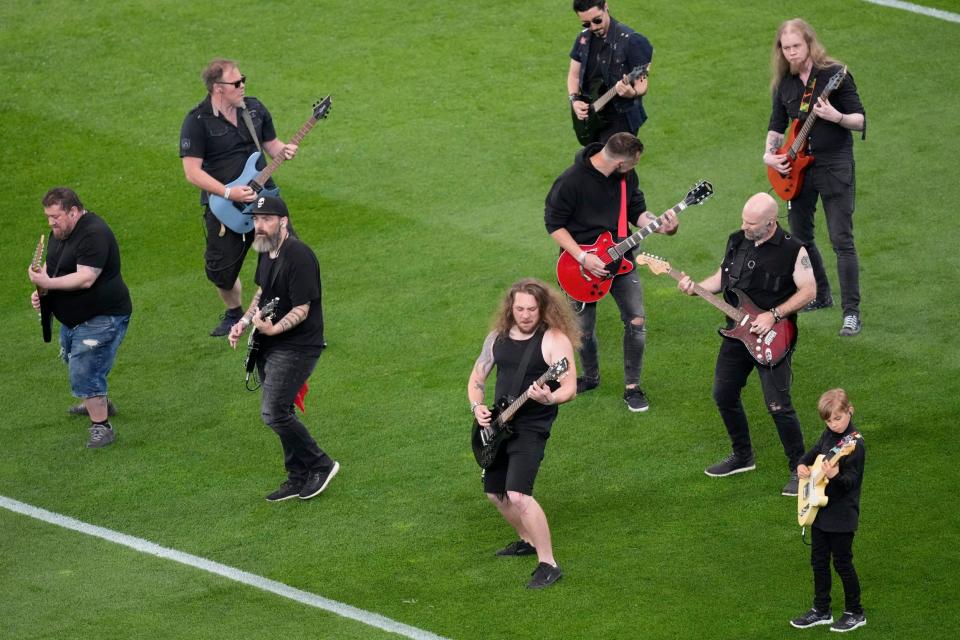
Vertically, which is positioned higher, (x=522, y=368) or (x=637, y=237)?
(x=637, y=237)

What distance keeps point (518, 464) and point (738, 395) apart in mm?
1921

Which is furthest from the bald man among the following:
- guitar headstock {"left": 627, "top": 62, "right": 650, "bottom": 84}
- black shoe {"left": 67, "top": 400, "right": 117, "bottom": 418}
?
black shoe {"left": 67, "top": 400, "right": 117, "bottom": 418}

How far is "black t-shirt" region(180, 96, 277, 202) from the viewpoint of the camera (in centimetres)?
1280

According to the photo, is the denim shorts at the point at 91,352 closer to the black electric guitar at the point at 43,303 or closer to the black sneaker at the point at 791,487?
the black electric guitar at the point at 43,303

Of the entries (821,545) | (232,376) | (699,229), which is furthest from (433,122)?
(821,545)

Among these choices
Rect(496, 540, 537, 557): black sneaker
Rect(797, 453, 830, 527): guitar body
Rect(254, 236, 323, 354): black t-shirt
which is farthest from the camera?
Rect(254, 236, 323, 354): black t-shirt

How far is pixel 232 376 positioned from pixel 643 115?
13.7 feet

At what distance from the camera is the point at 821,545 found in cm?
887

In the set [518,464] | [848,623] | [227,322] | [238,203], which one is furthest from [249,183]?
[848,623]

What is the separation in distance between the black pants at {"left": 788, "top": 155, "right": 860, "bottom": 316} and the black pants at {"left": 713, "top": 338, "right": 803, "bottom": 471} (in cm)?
229

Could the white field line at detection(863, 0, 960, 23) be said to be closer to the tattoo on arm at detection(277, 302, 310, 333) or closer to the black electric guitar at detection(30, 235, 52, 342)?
the tattoo on arm at detection(277, 302, 310, 333)

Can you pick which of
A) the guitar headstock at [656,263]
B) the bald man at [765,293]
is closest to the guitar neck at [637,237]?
the guitar headstock at [656,263]

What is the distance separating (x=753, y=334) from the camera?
10.3m

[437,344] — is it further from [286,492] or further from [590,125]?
[286,492]
